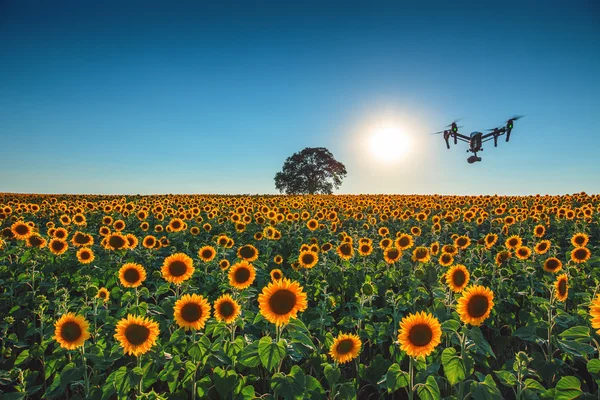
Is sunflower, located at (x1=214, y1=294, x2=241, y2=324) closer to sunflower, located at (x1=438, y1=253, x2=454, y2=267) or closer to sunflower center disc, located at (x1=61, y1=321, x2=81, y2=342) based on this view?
sunflower center disc, located at (x1=61, y1=321, x2=81, y2=342)

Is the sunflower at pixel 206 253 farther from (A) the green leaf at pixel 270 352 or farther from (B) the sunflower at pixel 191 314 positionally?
(A) the green leaf at pixel 270 352

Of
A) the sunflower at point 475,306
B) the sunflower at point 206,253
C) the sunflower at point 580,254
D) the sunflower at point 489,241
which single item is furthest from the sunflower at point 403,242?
the sunflower at point 475,306

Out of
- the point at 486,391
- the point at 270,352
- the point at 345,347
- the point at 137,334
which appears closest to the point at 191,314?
the point at 137,334

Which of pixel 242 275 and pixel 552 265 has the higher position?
pixel 552 265

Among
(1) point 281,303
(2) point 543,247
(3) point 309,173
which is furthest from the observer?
(3) point 309,173

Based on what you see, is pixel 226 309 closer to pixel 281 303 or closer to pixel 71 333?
pixel 281 303

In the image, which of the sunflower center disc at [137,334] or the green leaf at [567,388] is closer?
the green leaf at [567,388]

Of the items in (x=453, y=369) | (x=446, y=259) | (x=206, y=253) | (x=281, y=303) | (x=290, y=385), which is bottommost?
(x=290, y=385)
